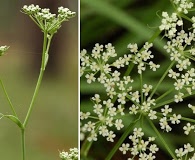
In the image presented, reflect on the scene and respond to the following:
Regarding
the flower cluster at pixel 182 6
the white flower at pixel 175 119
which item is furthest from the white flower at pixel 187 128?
the flower cluster at pixel 182 6

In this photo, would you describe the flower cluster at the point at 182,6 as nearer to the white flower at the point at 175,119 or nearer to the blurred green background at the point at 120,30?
the blurred green background at the point at 120,30

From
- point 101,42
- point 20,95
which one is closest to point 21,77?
point 20,95

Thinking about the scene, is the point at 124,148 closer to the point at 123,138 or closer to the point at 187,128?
the point at 123,138

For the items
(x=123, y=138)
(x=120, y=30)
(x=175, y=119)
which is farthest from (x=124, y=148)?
(x=120, y=30)

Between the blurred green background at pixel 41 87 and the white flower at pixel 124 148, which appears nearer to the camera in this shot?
the white flower at pixel 124 148

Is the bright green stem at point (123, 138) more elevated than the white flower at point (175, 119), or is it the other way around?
the white flower at point (175, 119)

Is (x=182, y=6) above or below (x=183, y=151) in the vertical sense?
above

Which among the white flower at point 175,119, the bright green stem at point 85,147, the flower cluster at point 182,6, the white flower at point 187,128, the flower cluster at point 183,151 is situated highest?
the flower cluster at point 182,6
